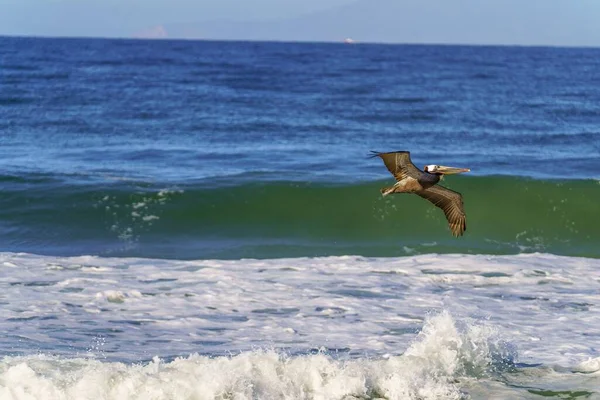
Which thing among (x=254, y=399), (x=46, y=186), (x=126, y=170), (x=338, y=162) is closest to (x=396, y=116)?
(x=338, y=162)

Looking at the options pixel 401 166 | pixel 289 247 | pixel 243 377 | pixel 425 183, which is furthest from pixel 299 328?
pixel 289 247

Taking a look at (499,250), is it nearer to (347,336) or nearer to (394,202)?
(394,202)

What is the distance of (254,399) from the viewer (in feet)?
29.7

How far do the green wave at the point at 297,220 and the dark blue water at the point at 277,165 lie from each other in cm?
5

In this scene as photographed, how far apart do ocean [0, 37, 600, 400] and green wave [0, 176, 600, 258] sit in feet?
0.20

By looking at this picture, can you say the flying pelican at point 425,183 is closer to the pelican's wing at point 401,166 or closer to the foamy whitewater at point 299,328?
the pelican's wing at point 401,166

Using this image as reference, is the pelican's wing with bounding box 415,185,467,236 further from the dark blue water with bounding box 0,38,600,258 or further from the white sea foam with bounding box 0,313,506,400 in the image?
the dark blue water with bounding box 0,38,600,258

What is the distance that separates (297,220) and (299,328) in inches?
314

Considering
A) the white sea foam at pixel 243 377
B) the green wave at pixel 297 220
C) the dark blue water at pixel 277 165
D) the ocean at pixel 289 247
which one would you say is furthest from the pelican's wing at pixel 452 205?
the dark blue water at pixel 277 165

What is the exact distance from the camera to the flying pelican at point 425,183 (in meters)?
9.73

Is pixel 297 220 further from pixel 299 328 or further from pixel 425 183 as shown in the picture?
pixel 425 183

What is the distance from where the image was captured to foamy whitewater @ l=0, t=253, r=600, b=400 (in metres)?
9.34

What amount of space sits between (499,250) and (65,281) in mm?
7681

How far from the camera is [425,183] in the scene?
998 cm
